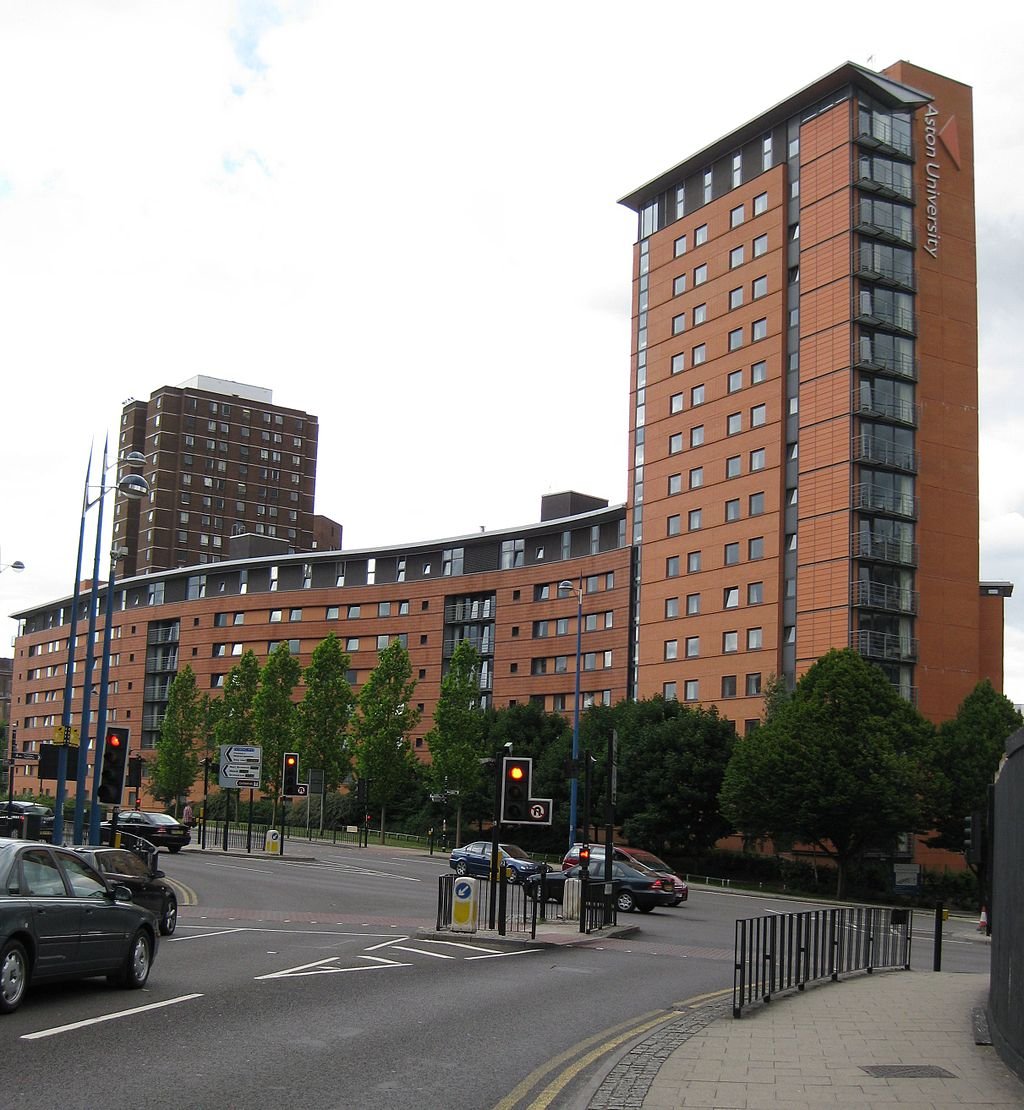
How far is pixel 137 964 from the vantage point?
13.5m

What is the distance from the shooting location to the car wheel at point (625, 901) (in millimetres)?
32469

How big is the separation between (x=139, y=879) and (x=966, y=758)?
4190 centimetres

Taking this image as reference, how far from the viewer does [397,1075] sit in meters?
9.62

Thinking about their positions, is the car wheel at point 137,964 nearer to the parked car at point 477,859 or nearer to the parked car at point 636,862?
the parked car at point 636,862

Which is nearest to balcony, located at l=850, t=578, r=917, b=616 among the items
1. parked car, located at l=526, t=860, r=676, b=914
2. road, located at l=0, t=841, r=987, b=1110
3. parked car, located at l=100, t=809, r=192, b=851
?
parked car, located at l=526, t=860, r=676, b=914

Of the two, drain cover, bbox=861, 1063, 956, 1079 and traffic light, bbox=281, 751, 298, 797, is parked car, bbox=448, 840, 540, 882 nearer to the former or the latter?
traffic light, bbox=281, 751, 298, 797

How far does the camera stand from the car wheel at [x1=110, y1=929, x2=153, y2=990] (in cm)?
1326

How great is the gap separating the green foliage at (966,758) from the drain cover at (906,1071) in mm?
42122

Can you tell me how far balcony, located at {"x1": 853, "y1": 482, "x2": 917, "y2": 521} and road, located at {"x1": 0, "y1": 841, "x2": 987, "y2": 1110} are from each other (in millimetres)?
37771

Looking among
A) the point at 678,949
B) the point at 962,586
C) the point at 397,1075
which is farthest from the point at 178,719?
the point at 397,1075

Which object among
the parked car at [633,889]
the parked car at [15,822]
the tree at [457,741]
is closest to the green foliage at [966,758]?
the parked car at [633,889]

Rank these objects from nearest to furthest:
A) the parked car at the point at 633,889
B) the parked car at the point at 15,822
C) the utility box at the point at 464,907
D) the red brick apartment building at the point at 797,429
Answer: the utility box at the point at 464,907, the parked car at the point at 633,889, the parked car at the point at 15,822, the red brick apartment building at the point at 797,429

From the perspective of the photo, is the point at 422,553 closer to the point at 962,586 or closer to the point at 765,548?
the point at 765,548

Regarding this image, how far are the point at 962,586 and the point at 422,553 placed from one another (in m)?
42.3
